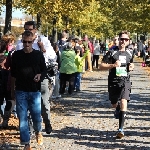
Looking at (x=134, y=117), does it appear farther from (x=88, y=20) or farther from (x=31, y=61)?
(x=88, y=20)

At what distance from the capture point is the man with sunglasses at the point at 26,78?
7164 mm

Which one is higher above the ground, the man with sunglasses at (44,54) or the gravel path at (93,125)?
the man with sunglasses at (44,54)

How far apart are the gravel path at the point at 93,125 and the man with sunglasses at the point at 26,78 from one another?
0.65 metres

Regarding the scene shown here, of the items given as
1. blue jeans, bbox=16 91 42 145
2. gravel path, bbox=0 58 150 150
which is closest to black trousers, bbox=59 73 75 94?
gravel path, bbox=0 58 150 150

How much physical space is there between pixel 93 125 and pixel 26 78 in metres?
3.25

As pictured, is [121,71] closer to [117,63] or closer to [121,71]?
[121,71]

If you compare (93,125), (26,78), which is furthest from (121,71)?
(26,78)

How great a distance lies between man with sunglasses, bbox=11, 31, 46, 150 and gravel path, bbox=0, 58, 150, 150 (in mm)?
652

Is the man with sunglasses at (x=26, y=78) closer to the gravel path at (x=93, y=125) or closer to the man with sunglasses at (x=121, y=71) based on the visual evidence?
the gravel path at (x=93, y=125)

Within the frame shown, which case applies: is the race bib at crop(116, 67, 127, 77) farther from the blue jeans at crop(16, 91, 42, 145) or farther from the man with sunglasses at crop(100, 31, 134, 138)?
the blue jeans at crop(16, 91, 42, 145)

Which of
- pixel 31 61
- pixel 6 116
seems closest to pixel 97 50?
pixel 6 116

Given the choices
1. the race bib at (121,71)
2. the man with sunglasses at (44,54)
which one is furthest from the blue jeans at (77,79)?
the man with sunglasses at (44,54)

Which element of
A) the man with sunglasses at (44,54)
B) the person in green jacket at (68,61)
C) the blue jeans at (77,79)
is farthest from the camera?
the blue jeans at (77,79)

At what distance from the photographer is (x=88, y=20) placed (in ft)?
Answer: 158
